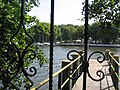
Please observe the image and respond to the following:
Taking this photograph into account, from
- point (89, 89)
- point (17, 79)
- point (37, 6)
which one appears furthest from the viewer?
point (89, 89)

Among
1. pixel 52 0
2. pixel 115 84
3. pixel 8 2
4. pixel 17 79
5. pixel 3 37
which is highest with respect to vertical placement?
pixel 8 2

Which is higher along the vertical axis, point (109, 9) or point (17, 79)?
point (109, 9)

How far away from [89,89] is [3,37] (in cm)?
247

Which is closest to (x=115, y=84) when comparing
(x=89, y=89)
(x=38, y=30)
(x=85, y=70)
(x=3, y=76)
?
(x=89, y=89)

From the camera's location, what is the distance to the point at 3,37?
3.52m

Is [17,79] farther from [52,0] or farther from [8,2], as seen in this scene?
[52,0]

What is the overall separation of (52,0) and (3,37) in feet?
7.57

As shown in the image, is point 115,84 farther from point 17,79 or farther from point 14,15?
point 14,15

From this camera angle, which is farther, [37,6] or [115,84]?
[115,84]

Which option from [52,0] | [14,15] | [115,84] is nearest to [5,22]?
[14,15]

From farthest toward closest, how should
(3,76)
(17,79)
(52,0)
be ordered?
(17,79), (3,76), (52,0)

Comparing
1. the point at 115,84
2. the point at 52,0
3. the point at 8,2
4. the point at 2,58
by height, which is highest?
the point at 8,2

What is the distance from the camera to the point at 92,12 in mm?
5660

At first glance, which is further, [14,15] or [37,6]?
[37,6]
